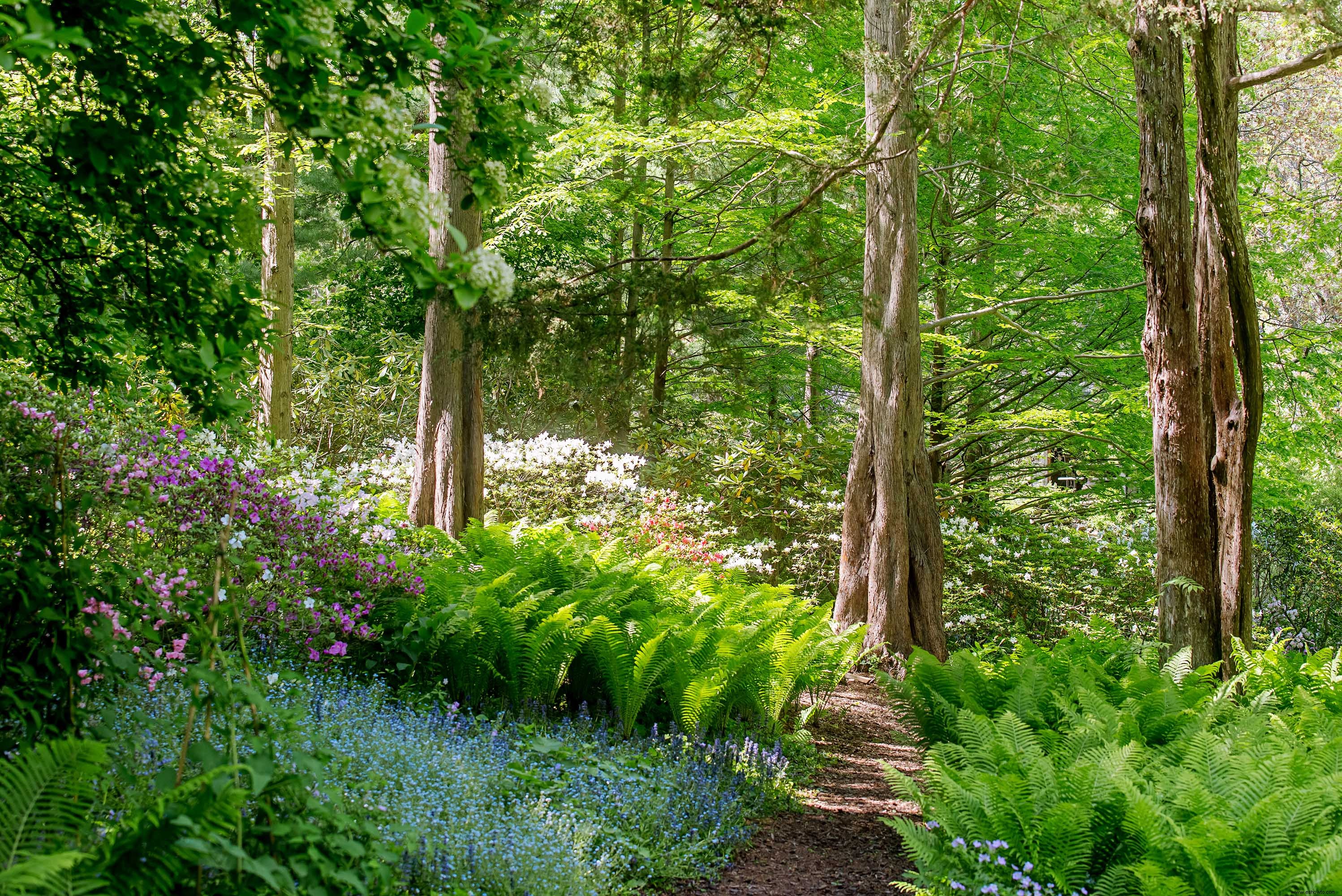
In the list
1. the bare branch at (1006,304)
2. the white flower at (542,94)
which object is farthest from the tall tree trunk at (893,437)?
the white flower at (542,94)

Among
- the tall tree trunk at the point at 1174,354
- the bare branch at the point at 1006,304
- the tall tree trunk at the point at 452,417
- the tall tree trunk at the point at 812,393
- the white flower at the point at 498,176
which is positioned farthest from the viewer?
the tall tree trunk at the point at 812,393

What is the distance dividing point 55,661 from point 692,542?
6.71 m

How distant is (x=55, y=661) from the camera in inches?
116

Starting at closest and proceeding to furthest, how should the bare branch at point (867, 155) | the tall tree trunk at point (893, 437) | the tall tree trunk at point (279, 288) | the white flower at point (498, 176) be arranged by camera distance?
the white flower at point (498, 176)
the bare branch at point (867, 155)
the tall tree trunk at point (893, 437)
the tall tree trunk at point (279, 288)

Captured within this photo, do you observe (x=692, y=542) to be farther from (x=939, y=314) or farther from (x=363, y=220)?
(x=363, y=220)

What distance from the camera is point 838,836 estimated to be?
15.1 feet

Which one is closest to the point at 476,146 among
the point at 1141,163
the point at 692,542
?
the point at 1141,163

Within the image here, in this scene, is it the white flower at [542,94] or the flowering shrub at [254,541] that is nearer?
the white flower at [542,94]

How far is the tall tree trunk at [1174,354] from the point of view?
5.64 metres

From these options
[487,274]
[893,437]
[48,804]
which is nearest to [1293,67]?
[893,437]

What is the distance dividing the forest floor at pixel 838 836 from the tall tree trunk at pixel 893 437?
131 cm

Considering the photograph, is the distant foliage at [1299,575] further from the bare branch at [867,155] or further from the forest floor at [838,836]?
the bare branch at [867,155]

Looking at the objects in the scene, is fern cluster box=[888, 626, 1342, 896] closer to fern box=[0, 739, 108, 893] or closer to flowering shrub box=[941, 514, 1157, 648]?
fern box=[0, 739, 108, 893]

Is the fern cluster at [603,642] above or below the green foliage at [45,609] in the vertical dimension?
below
